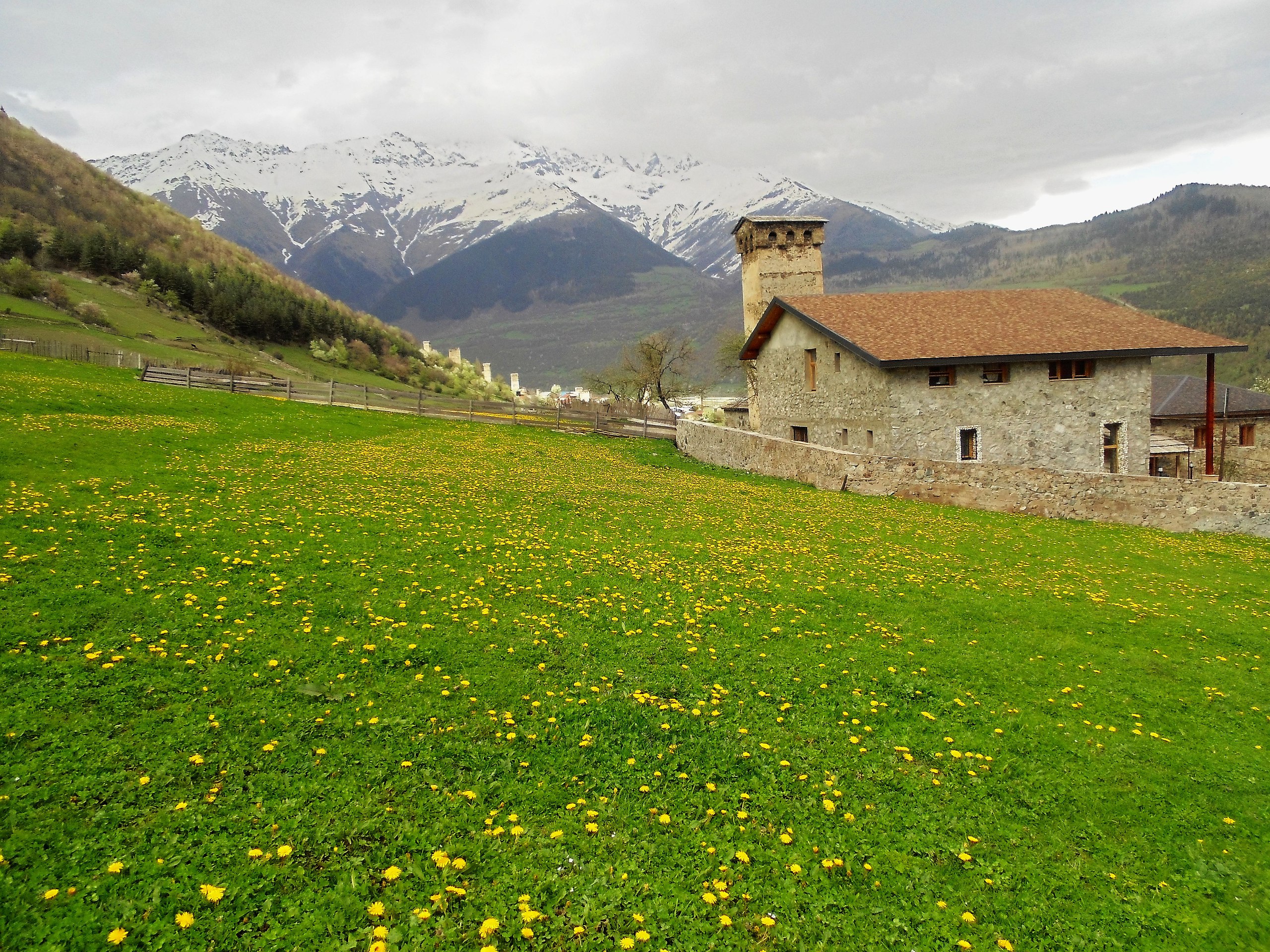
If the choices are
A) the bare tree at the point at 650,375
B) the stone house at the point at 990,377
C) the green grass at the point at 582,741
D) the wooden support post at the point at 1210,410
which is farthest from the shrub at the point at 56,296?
the wooden support post at the point at 1210,410

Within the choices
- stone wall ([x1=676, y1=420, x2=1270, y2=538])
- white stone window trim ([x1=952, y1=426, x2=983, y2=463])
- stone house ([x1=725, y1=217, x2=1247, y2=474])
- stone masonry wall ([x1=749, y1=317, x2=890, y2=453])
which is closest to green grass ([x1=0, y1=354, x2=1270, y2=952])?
stone wall ([x1=676, y1=420, x2=1270, y2=538])

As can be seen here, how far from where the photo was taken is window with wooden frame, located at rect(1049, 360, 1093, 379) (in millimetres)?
31562

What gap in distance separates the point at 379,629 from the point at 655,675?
394 cm

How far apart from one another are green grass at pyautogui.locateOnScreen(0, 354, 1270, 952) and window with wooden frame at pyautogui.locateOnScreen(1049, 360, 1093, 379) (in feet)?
60.4

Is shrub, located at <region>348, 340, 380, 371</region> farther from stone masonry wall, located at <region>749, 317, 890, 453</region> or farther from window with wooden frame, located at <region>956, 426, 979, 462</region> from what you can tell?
window with wooden frame, located at <region>956, 426, 979, 462</region>

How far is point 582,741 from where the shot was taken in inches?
289

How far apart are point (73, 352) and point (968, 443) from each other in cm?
5407

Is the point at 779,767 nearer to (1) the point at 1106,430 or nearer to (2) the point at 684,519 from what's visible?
(2) the point at 684,519

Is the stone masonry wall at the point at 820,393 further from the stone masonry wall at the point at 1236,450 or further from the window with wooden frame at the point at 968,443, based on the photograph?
the stone masonry wall at the point at 1236,450

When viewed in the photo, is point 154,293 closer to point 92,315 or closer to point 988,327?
point 92,315

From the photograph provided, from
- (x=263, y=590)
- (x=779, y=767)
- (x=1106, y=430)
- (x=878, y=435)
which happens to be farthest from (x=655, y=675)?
(x=1106, y=430)

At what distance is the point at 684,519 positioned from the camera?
63.3 feet

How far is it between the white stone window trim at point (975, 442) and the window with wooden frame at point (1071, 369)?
173 inches

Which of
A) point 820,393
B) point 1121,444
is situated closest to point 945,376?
point 820,393
